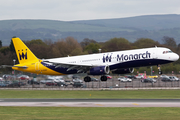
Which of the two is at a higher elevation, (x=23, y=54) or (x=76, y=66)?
(x=23, y=54)

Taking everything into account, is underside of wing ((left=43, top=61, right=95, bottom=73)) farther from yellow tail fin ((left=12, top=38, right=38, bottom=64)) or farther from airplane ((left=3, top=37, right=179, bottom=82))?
yellow tail fin ((left=12, top=38, right=38, bottom=64))

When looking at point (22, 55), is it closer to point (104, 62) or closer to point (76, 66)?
point (76, 66)

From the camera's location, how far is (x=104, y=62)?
56.1 meters

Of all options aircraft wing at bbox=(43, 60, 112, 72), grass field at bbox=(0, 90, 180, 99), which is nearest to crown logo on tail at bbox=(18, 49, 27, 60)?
aircraft wing at bbox=(43, 60, 112, 72)

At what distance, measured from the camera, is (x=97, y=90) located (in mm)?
87375

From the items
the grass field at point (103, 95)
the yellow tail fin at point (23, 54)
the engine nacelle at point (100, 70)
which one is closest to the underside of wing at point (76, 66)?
the engine nacelle at point (100, 70)

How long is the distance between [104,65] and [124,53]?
13.6 ft

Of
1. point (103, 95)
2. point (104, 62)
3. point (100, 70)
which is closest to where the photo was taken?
point (100, 70)

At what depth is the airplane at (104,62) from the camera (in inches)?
2094

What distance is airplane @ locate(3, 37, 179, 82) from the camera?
174 feet
